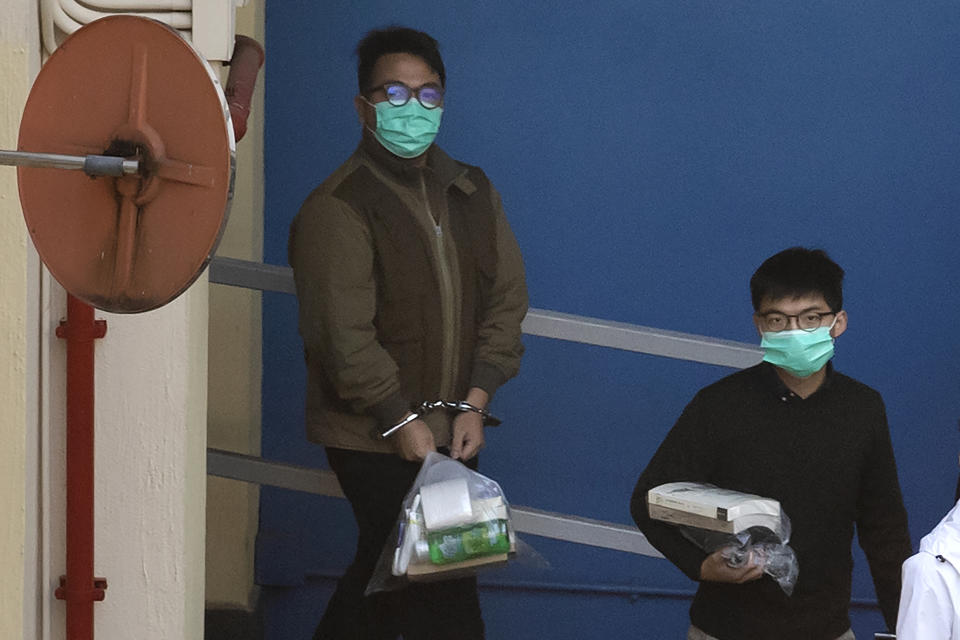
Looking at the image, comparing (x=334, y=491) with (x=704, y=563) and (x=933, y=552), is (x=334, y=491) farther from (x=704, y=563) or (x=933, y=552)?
(x=933, y=552)

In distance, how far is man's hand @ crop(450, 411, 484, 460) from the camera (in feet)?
11.3

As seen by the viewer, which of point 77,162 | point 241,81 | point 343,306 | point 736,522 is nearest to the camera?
point 77,162

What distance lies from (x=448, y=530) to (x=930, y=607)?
102 centimetres

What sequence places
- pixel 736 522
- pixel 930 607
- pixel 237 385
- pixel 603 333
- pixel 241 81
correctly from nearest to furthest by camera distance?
pixel 930 607, pixel 241 81, pixel 736 522, pixel 603 333, pixel 237 385

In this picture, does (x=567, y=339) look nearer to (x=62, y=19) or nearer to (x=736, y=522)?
(x=736, y=522)

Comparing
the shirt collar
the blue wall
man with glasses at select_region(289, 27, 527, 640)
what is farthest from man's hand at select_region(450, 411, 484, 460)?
the blue wall

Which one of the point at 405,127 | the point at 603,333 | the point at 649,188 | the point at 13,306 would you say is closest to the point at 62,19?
the point at 13,306

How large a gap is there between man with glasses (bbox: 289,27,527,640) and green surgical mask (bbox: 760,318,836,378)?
2.13 feet

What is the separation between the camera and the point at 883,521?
10.5 ft

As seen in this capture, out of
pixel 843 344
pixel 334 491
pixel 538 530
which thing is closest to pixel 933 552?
pixel 538 530

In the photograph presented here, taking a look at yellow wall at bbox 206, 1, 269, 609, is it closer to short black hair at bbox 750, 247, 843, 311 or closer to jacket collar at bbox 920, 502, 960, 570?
short black hair at bbox 750, 247, 843, 311

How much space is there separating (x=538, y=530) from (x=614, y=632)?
108 centimetres

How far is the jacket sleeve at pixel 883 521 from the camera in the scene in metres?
3.18

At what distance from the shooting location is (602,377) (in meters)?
4.58
